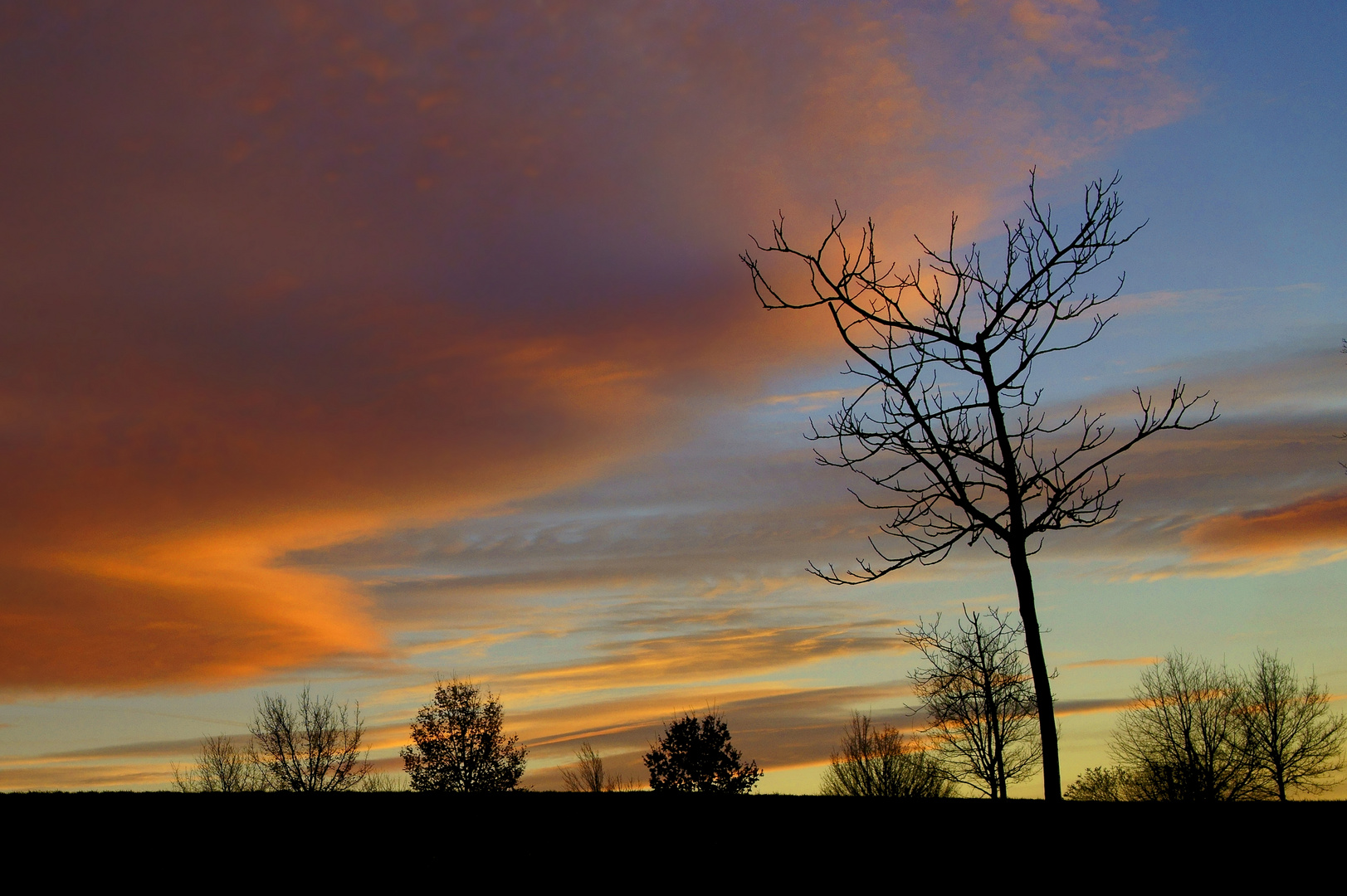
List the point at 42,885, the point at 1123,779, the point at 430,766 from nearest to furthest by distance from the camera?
the point at 42,885, the point at 430,766, the point at 1123,779

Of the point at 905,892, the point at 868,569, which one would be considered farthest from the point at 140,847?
the point at 868,569

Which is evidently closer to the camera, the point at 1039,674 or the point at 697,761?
the point at 1039,674

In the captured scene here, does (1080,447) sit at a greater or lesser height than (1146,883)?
greater

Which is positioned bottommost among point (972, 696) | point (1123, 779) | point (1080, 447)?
point (1123, 779)

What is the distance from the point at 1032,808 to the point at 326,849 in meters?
10.3

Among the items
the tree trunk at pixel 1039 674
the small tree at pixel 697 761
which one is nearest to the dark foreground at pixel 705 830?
the tree trunk at pixel 1039 674

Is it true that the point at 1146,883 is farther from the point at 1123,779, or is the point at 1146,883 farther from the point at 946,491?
the point at 1123,779

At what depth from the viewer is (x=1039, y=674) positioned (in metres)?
14.0

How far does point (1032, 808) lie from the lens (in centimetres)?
1503

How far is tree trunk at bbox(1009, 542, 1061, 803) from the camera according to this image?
1385cm

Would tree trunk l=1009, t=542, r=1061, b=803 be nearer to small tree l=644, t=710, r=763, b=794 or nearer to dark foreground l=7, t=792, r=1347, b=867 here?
dark foreground l=7, t=792, r=1347, b=867

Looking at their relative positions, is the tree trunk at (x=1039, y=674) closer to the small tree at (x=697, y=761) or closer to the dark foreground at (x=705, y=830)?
the dark foreground at (x=705, y=830)

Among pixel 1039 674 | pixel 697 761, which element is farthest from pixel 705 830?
pixel 697 761

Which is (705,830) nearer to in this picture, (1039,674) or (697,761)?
(1039,674)
